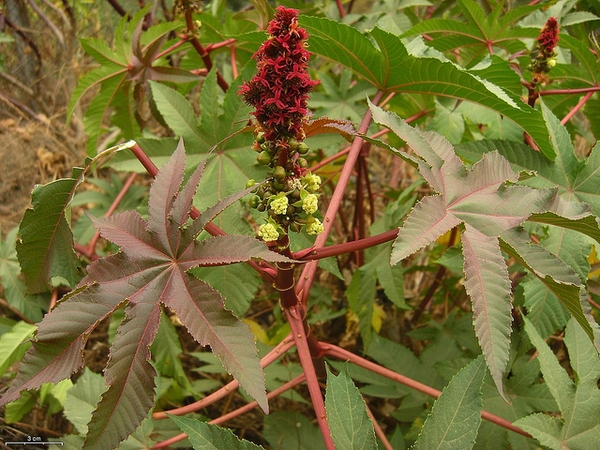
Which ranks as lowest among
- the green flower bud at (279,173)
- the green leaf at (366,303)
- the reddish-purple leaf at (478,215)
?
the green leaf at (366,303)

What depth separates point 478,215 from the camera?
29.4 inches

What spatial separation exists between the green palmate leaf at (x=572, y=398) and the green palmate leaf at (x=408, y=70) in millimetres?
364

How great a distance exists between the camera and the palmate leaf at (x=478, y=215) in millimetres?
635

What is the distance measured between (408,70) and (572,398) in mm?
679

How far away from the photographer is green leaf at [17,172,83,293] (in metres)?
0.80

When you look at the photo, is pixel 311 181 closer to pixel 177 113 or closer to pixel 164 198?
pixel 164 198

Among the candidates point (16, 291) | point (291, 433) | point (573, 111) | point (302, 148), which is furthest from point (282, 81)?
point (16, 291)

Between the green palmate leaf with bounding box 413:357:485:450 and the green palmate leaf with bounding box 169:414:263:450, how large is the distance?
0.24m

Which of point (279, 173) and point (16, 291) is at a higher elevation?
point (279, 173)

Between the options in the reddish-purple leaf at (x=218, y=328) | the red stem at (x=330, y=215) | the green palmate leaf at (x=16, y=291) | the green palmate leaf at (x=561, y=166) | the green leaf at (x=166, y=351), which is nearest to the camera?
the reddish-purple leaf at (x=218, y=328)

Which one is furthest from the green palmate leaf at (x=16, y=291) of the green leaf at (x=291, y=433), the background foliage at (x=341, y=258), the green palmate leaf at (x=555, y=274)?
the green palmate leaf at (x=555, y=274)

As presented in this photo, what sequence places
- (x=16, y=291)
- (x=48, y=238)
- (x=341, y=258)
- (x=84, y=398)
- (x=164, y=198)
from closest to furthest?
1. (x=164, y=198)
2. (x=48, y=238)
3. (x=84, y=398)
4. (x=16, y=291)
5. (x=341, y=258)

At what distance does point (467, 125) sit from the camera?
1.37 metres

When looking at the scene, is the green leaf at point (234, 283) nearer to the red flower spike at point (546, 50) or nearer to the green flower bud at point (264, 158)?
the green flower bud at point (264, 158)
